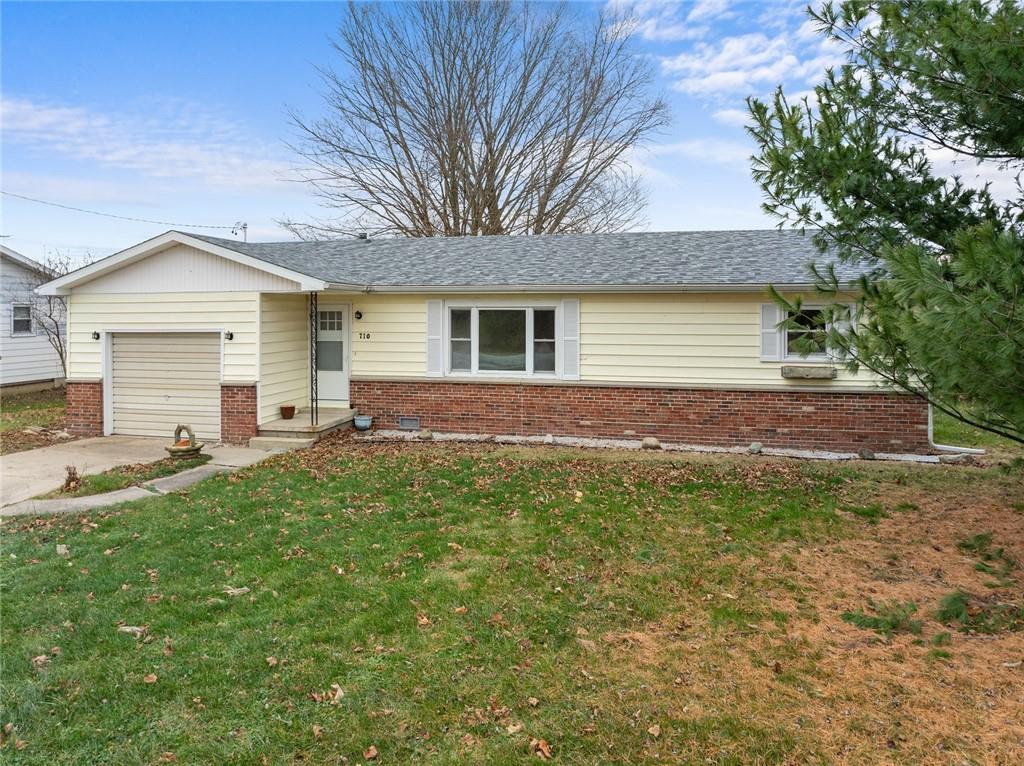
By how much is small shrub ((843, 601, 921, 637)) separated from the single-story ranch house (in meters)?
6.34

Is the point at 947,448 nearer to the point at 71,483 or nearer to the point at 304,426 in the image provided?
the point at 304,426

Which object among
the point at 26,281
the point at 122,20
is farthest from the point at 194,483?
the point at 26,281

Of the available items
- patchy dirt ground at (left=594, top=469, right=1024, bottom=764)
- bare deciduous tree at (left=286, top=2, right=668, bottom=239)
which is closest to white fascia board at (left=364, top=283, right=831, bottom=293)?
patchy dirt ground at (left=594, top=469, right=1024, bottom=764)

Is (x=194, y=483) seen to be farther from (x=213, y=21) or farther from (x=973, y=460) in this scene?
(x=973, y=460)

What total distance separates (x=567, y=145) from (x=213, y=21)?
13970mm

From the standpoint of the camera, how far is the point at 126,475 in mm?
8438

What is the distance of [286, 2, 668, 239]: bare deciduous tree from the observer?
77.9 ft

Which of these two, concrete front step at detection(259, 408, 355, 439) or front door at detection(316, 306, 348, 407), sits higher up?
front door at detection(316, 306, 348, 407)

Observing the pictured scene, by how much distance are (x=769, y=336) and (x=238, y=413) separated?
8.98 m

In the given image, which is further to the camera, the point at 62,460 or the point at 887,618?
the point at 62,460

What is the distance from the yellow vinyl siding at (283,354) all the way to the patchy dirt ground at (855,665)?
854 cm

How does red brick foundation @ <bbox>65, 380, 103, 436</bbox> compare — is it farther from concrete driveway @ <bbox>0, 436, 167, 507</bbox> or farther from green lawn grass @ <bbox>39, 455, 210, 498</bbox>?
green lawn grass @ <bbox>39, 455, 210, 498</bbox>

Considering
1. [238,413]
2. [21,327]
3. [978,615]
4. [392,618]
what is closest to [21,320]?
[21,327]

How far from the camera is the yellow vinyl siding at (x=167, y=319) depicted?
10875 millimetres
